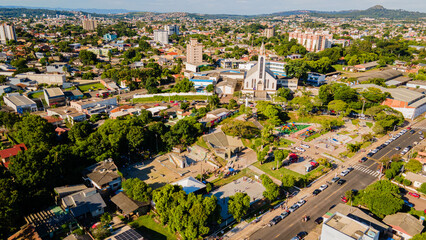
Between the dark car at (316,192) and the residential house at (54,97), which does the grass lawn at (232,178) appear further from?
the residential house at (54,97)

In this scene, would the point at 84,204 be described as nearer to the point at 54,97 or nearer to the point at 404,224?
the point at 404,224

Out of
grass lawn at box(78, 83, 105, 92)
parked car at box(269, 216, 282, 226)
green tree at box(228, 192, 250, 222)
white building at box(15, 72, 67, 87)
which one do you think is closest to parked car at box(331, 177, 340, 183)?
parked car at box(269, 216, 282, 226)

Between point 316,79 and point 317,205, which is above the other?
point 316,79

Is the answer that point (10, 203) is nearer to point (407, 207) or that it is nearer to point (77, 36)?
point (407, 207)

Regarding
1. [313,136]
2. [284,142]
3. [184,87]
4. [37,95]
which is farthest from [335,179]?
[37,95]

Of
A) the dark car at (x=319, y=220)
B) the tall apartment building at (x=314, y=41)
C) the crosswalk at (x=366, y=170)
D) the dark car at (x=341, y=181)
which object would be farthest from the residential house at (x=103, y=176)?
the tall apartment building at (x=314, y=41)

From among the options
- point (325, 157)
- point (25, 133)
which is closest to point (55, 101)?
point (25, 133)
